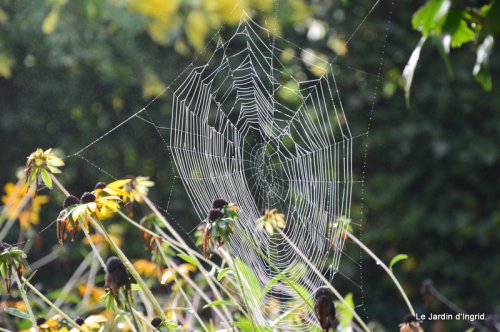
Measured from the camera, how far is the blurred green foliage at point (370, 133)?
12.3 feet

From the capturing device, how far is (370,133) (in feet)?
13.0

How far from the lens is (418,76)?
12.9 feet

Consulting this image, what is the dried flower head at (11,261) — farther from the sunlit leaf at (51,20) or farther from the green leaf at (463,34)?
the sunlit leaf at (51,20)

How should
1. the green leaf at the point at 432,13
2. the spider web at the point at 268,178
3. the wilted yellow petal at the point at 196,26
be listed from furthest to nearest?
the wilted yellow petal at the point at 196,26 < the spider web at the point at 268,178 < the green leaf at the point at 432,13

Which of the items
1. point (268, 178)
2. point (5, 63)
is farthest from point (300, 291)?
point (5, 63)

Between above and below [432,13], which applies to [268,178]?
below

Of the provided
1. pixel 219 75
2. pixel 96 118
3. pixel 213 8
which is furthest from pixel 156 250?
pixel 96 118

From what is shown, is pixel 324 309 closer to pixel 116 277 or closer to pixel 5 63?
pixel 116 277

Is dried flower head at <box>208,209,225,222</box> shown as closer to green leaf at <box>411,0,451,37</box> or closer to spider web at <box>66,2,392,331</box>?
spider web at <box>66,2,392,331</box>

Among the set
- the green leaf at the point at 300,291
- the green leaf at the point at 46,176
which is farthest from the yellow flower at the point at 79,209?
the green leaf at the point at 300,291

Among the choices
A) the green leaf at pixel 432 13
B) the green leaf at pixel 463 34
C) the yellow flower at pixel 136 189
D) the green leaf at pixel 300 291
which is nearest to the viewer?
the green leaf at pixel 432 13

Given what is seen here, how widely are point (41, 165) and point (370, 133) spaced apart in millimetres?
2960

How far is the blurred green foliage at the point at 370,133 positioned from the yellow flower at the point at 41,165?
93.3 inches

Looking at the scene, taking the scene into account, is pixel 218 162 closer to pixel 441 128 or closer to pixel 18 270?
pixel 18 270
